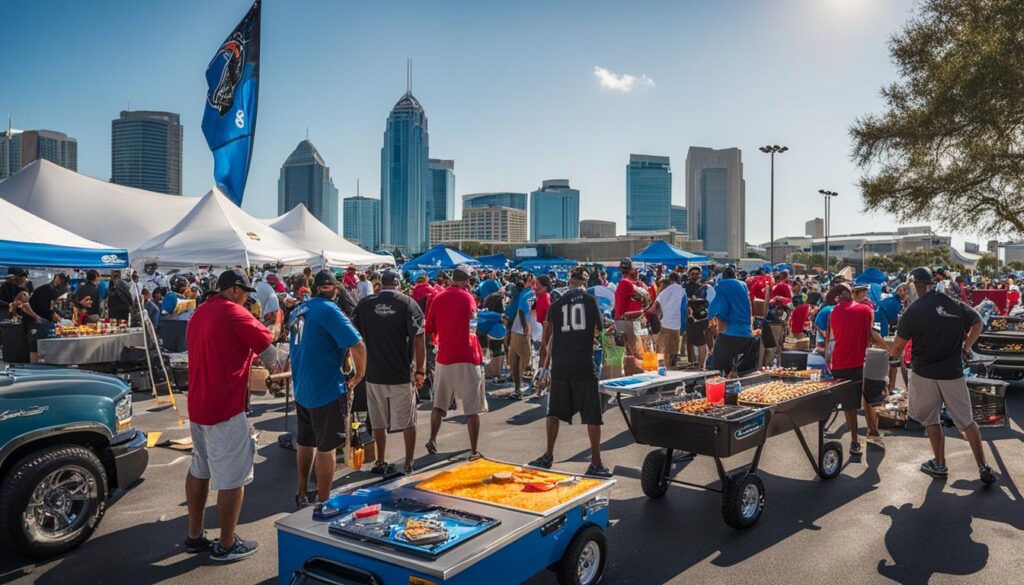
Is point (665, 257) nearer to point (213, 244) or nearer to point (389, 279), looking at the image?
point (213, 244)

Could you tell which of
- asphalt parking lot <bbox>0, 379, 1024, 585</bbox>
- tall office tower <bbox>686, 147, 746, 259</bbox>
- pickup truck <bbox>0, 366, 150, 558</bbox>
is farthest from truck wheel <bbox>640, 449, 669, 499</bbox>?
tall office tower <bbox>686, 147, 746, 259</bbox>

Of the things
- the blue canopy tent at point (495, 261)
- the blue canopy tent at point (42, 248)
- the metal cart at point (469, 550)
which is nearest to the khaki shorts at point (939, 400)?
the metal cart at point (469, 550)

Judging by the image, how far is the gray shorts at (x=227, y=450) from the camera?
4.63 meters

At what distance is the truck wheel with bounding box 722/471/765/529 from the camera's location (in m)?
5.19

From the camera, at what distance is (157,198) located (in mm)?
30594

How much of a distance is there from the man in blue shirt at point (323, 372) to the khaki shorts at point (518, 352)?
5.84m

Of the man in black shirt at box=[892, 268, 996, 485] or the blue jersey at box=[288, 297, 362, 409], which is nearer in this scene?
the blue jersey at box=[288, 297, 362, 409]

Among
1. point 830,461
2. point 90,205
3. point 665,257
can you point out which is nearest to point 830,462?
point 830,461

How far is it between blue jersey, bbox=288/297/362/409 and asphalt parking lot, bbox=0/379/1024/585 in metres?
1.11

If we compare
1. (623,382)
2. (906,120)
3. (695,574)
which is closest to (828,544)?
(695,574)

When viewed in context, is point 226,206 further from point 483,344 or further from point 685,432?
point 685,432

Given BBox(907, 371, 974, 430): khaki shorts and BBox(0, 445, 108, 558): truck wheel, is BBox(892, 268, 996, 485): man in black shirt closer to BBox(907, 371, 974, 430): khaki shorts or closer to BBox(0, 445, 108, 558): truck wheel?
BBox(907, 371, 974, 430): khaki shorts

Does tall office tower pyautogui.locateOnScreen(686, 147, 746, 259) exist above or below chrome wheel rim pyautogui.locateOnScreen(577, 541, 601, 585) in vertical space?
above

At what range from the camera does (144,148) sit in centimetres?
13750
